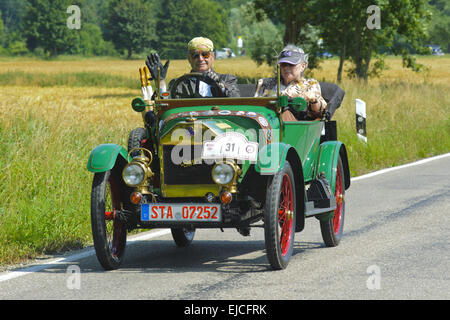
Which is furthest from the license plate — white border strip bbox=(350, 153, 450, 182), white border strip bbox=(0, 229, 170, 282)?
white border strip bbox=(350, 153, 450, 182)

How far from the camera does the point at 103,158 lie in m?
6.90

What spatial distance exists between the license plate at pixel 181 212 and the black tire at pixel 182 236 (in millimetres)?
1378

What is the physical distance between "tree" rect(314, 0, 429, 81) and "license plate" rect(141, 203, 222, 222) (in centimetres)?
2209

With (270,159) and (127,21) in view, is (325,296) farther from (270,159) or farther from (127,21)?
(127,21)

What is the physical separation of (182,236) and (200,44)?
1.75 metres

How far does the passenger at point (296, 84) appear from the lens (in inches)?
323

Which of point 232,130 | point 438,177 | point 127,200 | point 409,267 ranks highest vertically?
point 232,130

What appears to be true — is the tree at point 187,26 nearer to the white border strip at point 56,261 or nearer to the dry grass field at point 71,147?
the dry grass field at point 71,147

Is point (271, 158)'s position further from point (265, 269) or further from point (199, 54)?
point (199, 54)

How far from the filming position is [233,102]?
7246 millimetres

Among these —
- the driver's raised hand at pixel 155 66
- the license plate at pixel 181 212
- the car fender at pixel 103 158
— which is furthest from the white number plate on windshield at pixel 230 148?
the driver's raised hand at pixel 155 66
